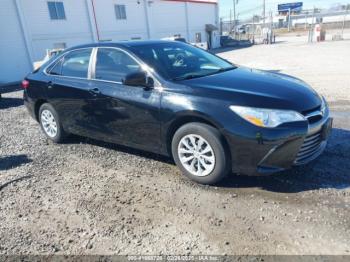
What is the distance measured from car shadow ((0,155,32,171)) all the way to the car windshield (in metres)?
2.53

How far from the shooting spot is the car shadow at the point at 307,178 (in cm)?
369

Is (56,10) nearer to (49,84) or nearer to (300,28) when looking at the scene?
(49,84)

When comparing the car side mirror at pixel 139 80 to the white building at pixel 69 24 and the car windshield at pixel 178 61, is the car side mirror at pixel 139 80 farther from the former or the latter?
the white building at pixel 69 24

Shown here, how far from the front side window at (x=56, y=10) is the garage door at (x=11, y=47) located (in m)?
2.83

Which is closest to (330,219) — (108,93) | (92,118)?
(108,93)

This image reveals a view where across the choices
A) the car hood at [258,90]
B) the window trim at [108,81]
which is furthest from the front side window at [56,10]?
the car hood at [258,90]

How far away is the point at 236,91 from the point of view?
3621 mm

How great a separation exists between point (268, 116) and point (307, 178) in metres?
1.05

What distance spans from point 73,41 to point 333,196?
2159cm

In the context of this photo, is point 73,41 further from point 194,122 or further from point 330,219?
point 330,219

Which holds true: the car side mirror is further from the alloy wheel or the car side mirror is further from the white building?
the white building

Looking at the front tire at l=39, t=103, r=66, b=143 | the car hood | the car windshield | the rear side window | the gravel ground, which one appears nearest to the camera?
the gravel ground

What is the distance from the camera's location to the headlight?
3361 mm

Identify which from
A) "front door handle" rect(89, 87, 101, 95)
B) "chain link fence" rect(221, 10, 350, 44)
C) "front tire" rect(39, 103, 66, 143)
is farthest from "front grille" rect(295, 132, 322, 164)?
"chain link fence" rect(221, 10, 350, 44)
